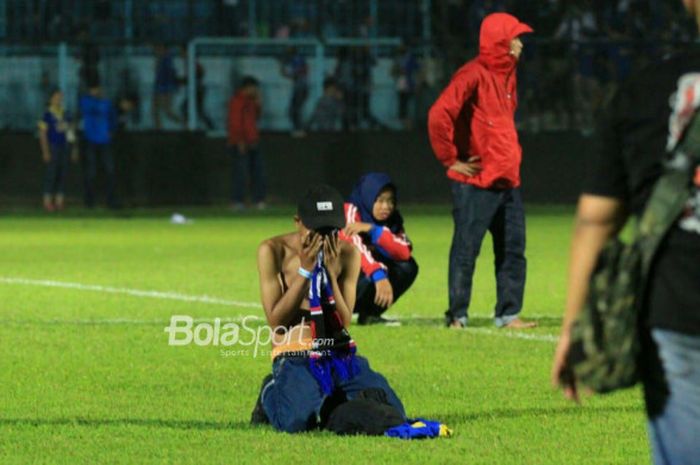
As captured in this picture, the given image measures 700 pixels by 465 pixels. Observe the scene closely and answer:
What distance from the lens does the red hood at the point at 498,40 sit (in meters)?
12.7

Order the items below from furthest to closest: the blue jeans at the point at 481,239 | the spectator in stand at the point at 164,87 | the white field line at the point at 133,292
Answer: the spectator in stand at the point at 164,87, the white field line at the point at 133,292, the blue jeans at the point at 481,239

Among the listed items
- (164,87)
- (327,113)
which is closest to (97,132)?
(164,87)

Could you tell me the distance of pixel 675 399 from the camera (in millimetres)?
4266

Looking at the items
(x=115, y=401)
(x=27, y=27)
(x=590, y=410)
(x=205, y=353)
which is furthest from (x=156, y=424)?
(x=27, y=27)

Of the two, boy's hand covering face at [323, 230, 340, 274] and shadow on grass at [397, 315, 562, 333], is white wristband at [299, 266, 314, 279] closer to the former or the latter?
boy's hand covering face at [323, 230, 340, 274]

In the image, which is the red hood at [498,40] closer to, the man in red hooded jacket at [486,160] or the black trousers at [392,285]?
the man in red hooded jacket at [486,160]

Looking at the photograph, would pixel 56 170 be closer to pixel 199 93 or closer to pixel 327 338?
pixel 199 93

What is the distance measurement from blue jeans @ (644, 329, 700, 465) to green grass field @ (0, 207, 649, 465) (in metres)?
3.14

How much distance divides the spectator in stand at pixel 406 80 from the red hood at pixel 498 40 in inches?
658

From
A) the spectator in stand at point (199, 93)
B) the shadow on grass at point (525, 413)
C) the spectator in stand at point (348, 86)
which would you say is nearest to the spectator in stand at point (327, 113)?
the spectator in stand at point (348, 86)

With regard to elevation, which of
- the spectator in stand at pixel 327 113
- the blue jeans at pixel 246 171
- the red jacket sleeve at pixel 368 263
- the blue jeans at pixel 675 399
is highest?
the blue jeans at pixel 675 399

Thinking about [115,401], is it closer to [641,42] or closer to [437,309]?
[437,309]

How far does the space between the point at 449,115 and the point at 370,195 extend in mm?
778

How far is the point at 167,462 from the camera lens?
24.5 ft
